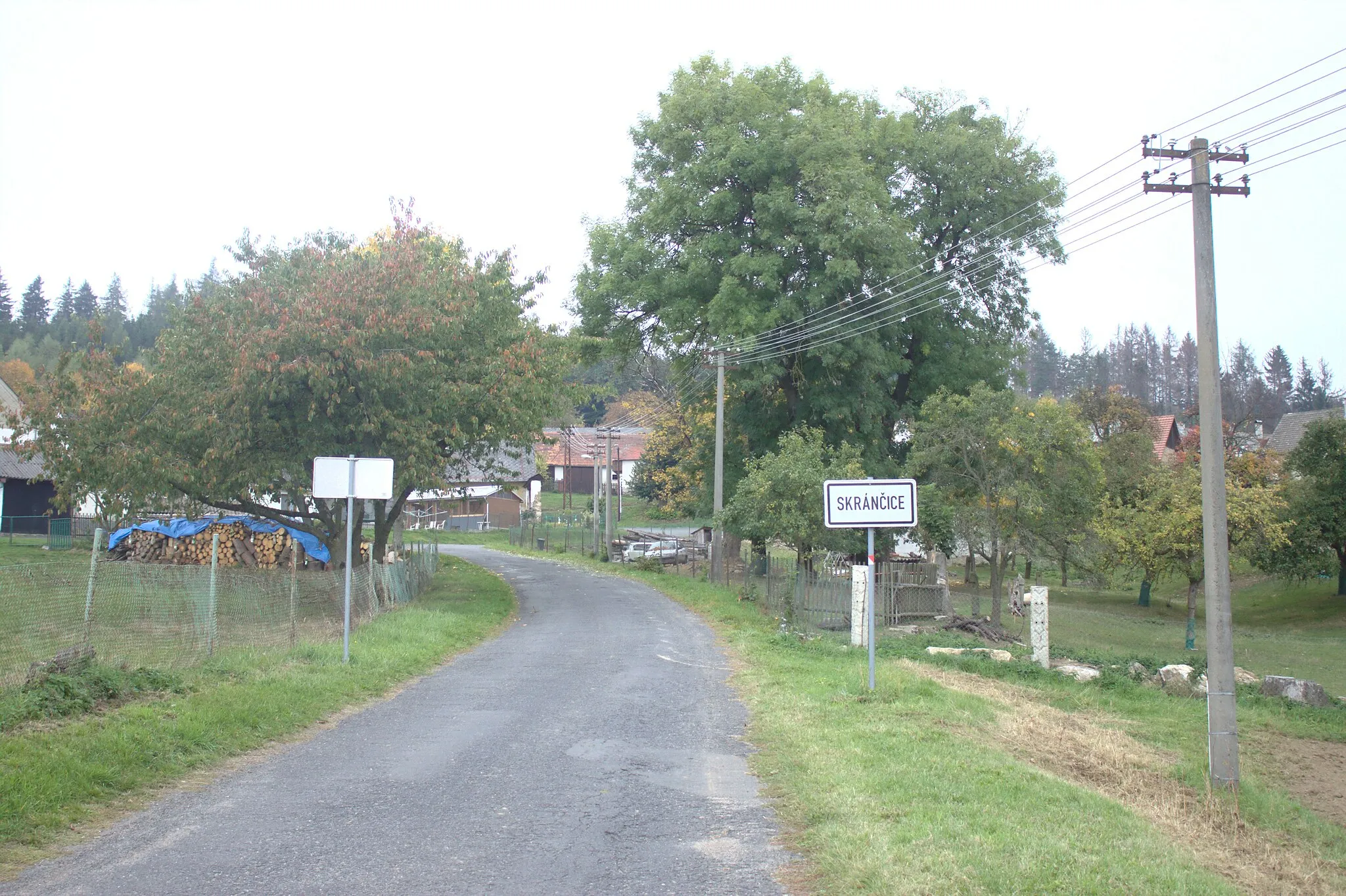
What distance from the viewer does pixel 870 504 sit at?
1232 centimetres

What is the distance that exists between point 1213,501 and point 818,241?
22.1 m

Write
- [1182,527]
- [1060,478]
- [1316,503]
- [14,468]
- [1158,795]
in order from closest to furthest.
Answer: [1158,795]
[1060,478]
[1182,527]
[1316,503]
[14,468]

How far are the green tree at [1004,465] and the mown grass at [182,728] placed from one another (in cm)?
1560

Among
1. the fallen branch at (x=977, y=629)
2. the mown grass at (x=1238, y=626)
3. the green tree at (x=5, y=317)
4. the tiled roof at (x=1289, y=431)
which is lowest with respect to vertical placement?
the mown grass at (x=1238, y=626)

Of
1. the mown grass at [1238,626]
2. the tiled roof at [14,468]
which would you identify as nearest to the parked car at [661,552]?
the mown grass at [1238,626]

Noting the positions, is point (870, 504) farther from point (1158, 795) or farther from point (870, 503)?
point (1158, 795)

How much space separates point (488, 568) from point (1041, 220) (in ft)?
77.2

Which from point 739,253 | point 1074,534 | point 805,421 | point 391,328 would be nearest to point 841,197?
point 739,253

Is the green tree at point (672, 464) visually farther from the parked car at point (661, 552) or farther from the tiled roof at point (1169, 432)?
the tiled roof at point (1169, 432)

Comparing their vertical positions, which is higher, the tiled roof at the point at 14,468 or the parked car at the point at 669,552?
the tiled roof at the point at 14,468

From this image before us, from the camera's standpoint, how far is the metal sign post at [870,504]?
12125mm

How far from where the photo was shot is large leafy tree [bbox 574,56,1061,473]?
3200 cm

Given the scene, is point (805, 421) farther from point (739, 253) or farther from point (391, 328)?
point (391, 328)

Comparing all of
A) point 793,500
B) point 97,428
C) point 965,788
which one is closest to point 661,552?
point 793,500
